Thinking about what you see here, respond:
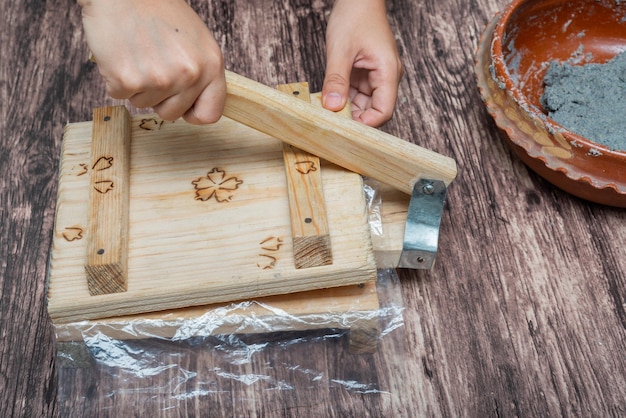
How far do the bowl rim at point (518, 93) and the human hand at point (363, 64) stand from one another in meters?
0.21

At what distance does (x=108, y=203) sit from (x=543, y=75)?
1.09m

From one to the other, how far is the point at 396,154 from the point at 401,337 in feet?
1.18

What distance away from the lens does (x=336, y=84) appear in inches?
55.6

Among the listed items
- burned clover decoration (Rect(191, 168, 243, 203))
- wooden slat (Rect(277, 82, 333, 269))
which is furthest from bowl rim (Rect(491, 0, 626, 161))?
burned clover decoration (Rect(191, 168, 243, 203))

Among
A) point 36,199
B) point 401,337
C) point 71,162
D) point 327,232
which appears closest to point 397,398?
point 401,337

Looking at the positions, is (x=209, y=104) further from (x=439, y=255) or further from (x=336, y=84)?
(x=439, y=255)

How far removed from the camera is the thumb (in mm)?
1394

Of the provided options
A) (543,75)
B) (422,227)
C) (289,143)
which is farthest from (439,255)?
(543,75)

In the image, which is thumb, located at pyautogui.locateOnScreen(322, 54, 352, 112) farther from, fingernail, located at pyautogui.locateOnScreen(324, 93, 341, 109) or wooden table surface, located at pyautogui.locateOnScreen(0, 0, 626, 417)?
wooden table surface, located at pyautogui.locateOnScreen(0, 0, 626, 417)

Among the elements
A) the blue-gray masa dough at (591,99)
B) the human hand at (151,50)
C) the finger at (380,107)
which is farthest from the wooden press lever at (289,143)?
the blue-gray masa dough at (591,99)

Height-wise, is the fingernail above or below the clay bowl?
below

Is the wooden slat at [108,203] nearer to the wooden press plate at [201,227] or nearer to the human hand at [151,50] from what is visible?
the wooden press plate at [201,227]

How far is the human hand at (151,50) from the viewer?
41.8 inches

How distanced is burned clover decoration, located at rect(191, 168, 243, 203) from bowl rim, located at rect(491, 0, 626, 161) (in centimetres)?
59
